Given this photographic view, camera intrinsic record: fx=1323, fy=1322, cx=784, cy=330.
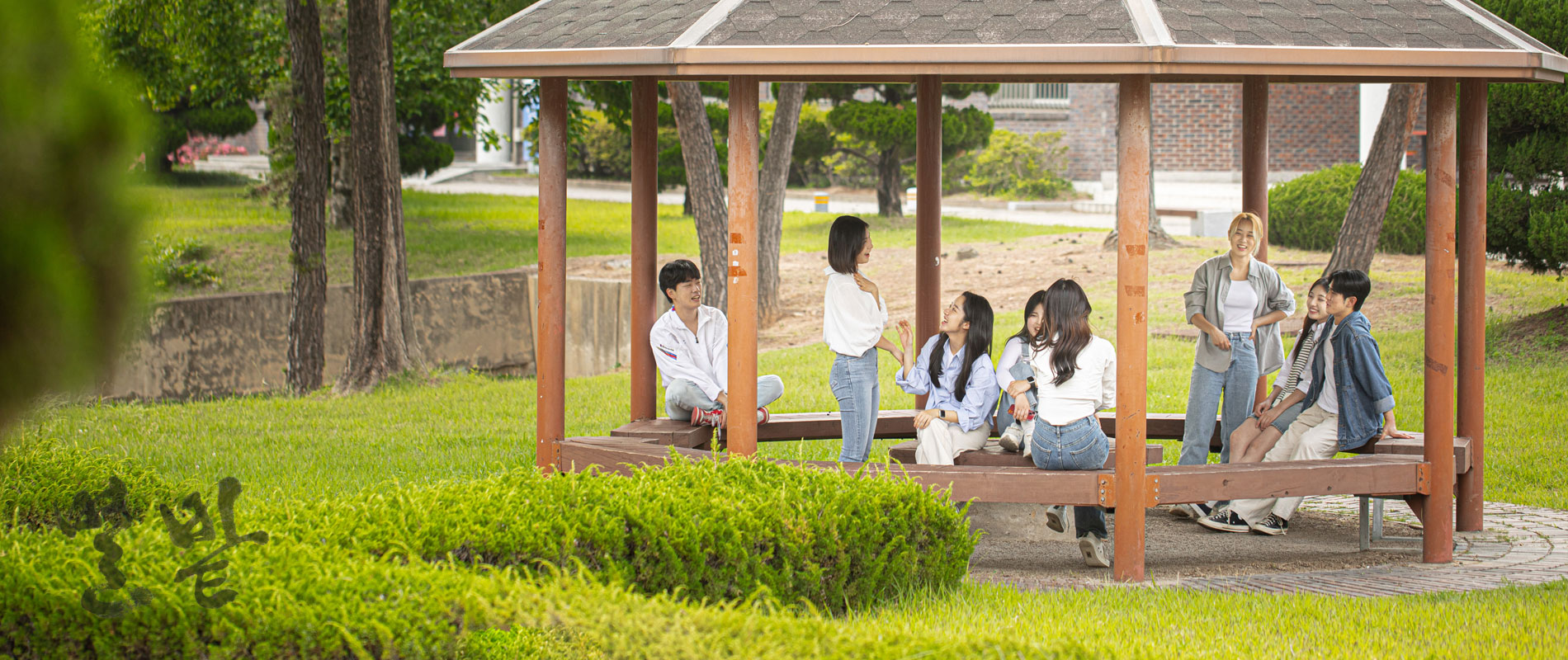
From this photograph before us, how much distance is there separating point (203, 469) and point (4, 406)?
723cm

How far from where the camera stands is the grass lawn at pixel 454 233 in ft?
63.2

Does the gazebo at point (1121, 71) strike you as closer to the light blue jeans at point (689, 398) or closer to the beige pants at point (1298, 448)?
the beige pants at point (1298, 448)

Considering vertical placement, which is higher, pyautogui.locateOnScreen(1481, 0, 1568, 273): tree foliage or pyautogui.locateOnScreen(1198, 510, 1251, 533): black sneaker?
pyautogui.locateOnScreen(1481, 0, 1568, 273): tree foliage

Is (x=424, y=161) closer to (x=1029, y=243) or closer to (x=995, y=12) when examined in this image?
(x=1029, y=243)

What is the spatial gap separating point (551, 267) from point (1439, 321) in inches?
173

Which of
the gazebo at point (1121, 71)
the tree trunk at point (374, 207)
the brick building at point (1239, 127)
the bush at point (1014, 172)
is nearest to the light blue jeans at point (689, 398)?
the gazebo at point (1121, 71)

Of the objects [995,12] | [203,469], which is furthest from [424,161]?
[995,12]

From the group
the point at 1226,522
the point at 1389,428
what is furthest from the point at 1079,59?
the point at 1226,522

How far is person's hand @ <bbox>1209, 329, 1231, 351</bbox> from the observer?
7227mm

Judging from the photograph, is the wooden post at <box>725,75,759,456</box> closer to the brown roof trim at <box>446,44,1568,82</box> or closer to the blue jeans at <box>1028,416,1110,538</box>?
the brown roof trim at <box>446,44,1568,82</box>

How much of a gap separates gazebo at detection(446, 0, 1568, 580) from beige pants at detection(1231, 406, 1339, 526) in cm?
52

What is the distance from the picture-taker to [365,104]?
13.3m

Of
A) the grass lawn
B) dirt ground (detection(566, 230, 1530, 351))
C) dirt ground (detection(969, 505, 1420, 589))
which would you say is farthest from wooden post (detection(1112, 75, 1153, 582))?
the grass lawn

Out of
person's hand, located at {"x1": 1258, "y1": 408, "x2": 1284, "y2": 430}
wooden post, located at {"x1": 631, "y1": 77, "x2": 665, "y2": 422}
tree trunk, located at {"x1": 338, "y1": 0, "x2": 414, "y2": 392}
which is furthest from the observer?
tree trunk, located at {"x1": 338, "y1": 0, "x2": 414, "y2": 392}
